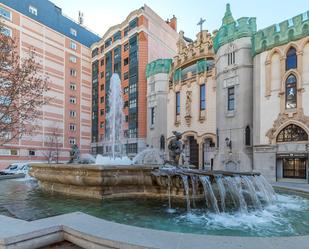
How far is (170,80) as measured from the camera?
3725cm

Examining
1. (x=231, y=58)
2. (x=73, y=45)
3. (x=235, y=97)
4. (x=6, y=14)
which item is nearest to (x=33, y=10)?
(x=6, y=14)

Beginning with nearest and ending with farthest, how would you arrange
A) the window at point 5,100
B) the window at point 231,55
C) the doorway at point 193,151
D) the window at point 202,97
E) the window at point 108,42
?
the window at point 5,100 → the window at point 231,55 → the window at point 202,97 → the doorway at point 193,151 → the window at point 108,42

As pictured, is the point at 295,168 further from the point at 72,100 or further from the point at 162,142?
the point at 72,100

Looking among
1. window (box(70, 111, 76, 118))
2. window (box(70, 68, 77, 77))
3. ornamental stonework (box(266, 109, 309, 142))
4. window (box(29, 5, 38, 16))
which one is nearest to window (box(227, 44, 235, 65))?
ornamental stonework (box(266, 109, 309, 142))

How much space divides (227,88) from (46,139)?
33.1 meters

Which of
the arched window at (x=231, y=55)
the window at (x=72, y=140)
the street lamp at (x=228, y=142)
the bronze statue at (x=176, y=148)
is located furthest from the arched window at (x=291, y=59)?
the window at (x=72, y=140)

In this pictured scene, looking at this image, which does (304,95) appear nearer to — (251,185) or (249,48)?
(249,48)

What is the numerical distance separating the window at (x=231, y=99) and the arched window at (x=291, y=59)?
5.54 meters

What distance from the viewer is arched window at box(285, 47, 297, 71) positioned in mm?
21625

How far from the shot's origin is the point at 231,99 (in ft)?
87.1

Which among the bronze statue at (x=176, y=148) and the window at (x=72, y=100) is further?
the window at (x=72, y=100)

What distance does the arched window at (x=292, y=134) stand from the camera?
2091cm

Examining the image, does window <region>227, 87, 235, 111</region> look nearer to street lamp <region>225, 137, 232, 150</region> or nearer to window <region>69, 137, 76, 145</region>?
street lamp <region>225, 137, 232, 150</region>

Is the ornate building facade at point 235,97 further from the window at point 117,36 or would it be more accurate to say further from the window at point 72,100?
the window at point 72,100
